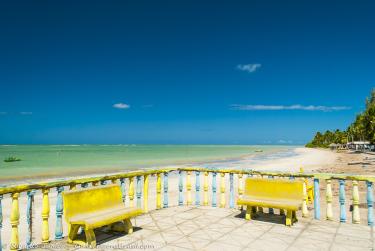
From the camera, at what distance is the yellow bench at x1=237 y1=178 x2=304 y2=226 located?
6.37 meters

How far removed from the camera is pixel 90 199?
17.9 feet

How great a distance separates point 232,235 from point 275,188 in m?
1.57

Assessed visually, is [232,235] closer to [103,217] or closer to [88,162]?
[103,217]

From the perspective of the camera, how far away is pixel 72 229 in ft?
17.5

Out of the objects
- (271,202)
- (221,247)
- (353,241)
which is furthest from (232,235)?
(353,241)

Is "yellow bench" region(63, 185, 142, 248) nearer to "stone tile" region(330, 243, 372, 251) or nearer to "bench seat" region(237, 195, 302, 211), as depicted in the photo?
"bench seat" region(237, 195, 302, 211)

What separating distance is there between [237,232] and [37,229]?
7046mm

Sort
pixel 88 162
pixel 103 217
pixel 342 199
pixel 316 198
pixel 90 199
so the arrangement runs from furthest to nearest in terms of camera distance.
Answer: pixel 88 162 → pixel 316 198 → pixel 342 199 → pixel 90 199 → pixel 103 217

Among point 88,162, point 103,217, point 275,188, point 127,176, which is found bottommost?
point 88,162

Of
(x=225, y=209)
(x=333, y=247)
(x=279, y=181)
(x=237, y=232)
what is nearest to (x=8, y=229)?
(x=225, y=209)

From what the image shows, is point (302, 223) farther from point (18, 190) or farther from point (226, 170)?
point (18, 190)

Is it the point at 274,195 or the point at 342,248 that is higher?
the point at 274,195

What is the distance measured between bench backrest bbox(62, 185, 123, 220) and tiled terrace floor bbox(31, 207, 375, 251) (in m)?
0.58

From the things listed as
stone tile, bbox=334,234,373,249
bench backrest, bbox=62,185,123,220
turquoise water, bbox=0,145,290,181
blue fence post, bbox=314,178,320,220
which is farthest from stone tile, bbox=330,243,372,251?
turquoise water, bbox=0,145,290,181
